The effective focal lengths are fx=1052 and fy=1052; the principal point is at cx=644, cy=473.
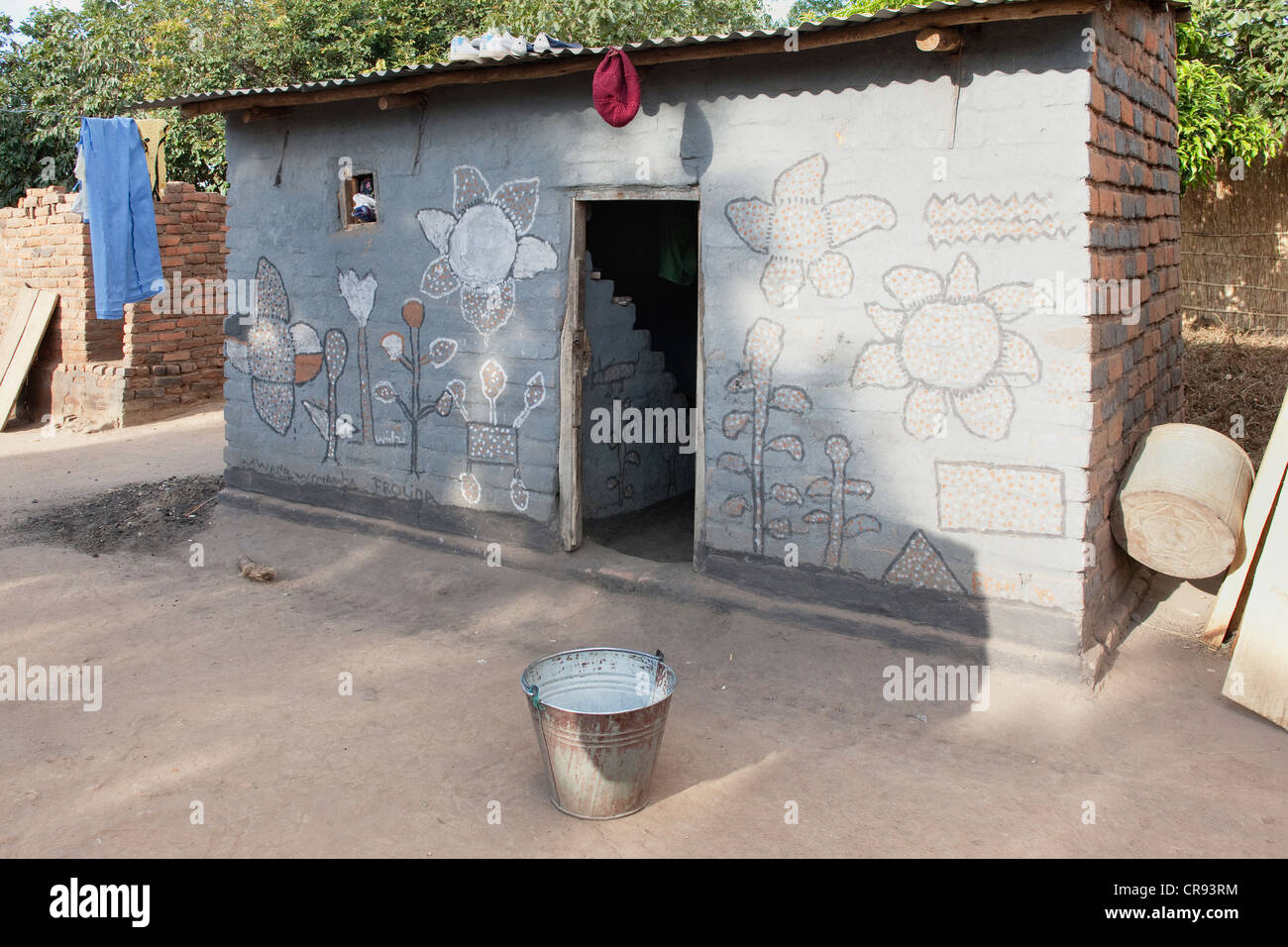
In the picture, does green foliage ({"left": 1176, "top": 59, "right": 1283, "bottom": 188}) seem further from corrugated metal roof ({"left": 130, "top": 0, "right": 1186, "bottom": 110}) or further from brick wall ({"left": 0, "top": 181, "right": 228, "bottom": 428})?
brick wall ({"left": 0, "top": 181, "right": 228, "bottom": 428})

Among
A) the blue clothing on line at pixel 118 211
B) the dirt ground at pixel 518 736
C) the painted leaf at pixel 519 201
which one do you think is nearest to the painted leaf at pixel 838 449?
the dirt ground at pixel 518 736

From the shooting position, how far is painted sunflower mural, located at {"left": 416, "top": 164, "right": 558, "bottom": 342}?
21.9 ft

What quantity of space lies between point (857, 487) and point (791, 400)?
0.61 m

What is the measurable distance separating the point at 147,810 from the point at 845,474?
369cm

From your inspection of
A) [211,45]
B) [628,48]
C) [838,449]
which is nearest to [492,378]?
[628,48]

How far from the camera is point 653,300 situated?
9.39m

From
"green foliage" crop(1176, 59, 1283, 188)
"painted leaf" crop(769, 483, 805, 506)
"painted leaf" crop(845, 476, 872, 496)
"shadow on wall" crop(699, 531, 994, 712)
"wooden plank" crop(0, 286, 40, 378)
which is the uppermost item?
"green foliage" crop(1176, 59, 1283, 188)

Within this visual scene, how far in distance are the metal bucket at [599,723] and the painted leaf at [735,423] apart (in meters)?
2.09

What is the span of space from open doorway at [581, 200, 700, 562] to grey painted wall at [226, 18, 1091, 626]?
67cm

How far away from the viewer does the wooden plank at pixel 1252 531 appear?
540 centimetres

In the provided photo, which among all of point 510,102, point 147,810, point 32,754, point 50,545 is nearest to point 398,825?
point 147,810

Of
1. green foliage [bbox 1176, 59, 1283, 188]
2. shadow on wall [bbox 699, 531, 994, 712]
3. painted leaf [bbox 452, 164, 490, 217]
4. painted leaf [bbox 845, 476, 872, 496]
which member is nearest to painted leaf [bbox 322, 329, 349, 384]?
painted leaf [bbox 452, 164, 490, 217]

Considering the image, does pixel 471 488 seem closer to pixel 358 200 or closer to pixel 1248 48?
pixel 358 200

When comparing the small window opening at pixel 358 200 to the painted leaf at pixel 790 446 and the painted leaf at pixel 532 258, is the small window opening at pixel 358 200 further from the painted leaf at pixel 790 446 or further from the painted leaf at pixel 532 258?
the painted leaf at pixel 790 446
